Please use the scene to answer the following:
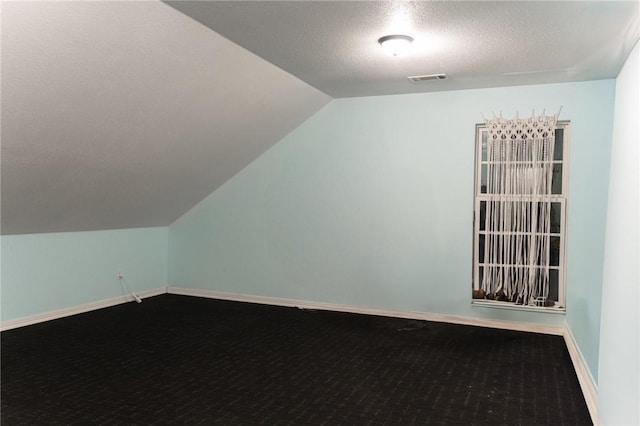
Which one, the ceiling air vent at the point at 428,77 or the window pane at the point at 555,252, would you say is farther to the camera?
the window pane at the point at 555,252

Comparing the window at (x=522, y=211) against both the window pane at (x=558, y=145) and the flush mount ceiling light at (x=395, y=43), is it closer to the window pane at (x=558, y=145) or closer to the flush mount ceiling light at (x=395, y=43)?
the window pane at (x=558, y=145)

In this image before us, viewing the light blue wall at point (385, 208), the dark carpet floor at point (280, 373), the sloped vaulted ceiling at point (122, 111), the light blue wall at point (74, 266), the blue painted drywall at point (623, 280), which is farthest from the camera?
the light blue wall at point (74, 266)

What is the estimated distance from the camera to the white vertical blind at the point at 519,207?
499 cm

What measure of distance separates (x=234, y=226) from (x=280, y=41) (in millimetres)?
3078

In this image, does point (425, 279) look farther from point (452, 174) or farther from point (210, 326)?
point (210, 326)

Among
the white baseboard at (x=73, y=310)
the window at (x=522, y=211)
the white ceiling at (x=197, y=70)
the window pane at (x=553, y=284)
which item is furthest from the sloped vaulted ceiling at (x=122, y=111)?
the window pane at (x=553, y=284)

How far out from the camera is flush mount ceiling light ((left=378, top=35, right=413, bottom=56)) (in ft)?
11.7

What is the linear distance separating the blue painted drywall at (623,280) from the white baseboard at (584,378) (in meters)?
0.22

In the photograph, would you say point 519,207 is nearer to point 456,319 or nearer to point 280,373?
point 456,319

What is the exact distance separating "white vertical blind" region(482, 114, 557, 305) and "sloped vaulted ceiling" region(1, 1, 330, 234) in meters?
1.97

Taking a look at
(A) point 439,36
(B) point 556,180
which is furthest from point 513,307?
(A) point 439,36

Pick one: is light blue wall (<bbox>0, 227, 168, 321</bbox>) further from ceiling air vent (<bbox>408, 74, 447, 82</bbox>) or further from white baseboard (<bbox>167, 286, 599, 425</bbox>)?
ceiling air vent (<bbox>408, 74, 447, 82</bbox>)

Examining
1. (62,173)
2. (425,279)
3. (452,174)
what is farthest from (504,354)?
(62,173)

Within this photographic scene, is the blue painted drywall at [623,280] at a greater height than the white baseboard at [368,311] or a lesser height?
greater
